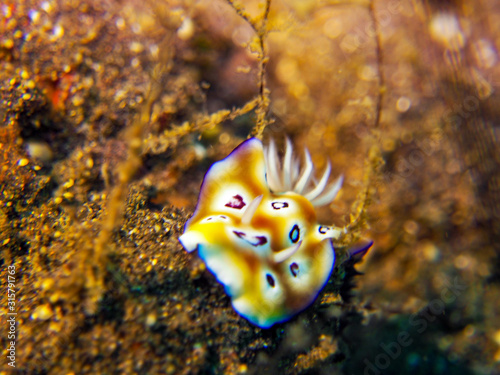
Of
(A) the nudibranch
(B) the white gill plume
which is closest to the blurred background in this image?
(A) the nudibranch

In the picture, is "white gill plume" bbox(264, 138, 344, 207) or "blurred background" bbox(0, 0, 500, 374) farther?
"white gill plume" bbox(264, 138, 344, 207)

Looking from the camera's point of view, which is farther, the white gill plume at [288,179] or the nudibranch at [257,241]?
the white gill plume at [288,179]

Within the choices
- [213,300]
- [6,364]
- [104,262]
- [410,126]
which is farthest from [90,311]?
[410,126]

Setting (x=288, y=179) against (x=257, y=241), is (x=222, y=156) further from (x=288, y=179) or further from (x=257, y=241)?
(x=257, y=241)

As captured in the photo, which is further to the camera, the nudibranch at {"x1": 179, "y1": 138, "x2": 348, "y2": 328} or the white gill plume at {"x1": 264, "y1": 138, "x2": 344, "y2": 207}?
the white gill plume at {"x1": 264, "y1": 138, "x2": 344, "y2": 207}

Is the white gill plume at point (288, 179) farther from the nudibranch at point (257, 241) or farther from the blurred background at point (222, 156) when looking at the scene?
the blurred background at point (222, 156)

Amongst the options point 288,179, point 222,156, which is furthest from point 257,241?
point 222,156

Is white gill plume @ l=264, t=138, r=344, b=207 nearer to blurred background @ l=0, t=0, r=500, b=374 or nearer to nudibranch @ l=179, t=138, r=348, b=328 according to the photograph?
nudibranch @ l=179, t=138, r=348, b=328

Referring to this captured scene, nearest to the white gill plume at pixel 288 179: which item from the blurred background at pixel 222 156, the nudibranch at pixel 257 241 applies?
the nudibranch at pixel 257 241

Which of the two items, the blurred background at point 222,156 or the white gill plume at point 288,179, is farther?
the white gill plume at point 288,179
